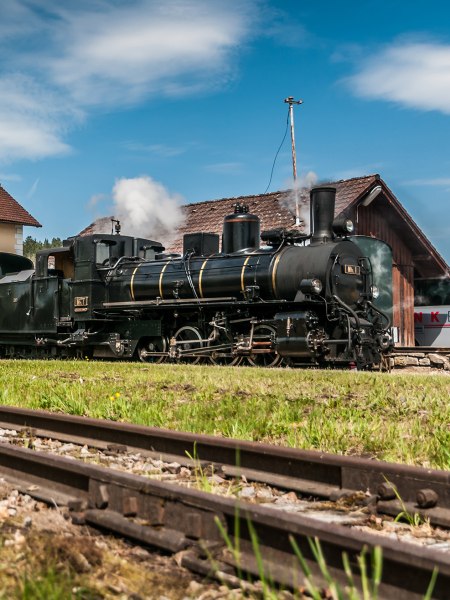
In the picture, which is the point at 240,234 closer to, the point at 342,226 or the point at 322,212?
the point at 322,212

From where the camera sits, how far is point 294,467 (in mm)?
4117

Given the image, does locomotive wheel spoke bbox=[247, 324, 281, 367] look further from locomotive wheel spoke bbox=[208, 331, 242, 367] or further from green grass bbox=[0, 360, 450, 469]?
green grass bbox=[0, 360, 450, 469]

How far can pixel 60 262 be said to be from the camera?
18.2 meters

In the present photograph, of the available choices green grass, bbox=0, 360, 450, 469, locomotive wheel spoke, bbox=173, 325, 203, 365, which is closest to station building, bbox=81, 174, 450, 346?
locomotive wheel spoke, bbox=173, 325, 203, 365

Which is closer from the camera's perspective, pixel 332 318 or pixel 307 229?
pixel 332 318

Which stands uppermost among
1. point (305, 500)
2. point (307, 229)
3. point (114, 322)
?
point (307, 229)

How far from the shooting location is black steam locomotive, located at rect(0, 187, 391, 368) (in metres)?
14.0

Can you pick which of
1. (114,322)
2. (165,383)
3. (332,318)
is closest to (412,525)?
(165,383)

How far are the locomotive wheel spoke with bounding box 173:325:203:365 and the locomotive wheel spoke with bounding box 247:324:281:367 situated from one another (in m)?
1.30

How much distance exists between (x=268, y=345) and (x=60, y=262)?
6.52m

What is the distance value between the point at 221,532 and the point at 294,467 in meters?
1.41

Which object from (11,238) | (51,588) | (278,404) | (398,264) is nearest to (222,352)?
(278,404)

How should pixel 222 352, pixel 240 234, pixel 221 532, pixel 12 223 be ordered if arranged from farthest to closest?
pixel 12 223
pixel 240 234
pixel 222 352
pixel 221 532

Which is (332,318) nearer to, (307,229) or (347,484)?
(307,229)
